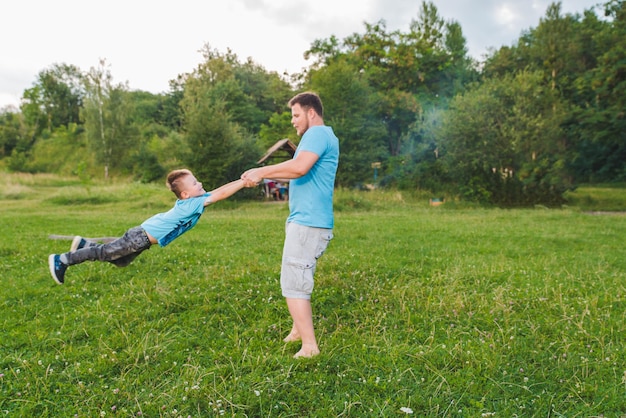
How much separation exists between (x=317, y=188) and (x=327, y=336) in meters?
1.75

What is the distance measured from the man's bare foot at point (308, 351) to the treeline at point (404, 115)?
22189 millimetres

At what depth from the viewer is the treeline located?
88.1 ft

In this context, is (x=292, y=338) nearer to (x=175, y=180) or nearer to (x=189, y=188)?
(x=189, y=188)

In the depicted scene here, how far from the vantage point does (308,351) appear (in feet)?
14.1

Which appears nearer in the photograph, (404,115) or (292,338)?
(292,338)

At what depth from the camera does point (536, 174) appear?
87.8 feet

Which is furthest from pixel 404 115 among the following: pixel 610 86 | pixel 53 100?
pixel 53 100

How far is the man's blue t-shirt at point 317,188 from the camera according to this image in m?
4.11

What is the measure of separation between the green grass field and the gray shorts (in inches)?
26.8

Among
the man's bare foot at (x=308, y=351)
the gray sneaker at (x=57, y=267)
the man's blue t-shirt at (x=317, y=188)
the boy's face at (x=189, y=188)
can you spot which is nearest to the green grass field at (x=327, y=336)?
the man's bare foot at (x=308, y=351)

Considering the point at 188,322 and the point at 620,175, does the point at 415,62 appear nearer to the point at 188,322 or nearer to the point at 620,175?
the point at 620,175

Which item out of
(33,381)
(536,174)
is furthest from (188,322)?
(536,174)

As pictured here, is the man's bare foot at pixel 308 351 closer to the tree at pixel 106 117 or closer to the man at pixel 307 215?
the man at pixel 307 215

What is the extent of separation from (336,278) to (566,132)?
118 ft
